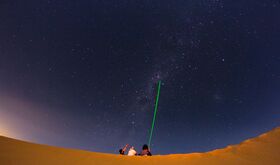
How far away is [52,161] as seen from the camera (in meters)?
4.24

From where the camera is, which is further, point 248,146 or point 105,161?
point 248,146

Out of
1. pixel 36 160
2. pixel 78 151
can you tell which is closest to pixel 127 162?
pixel 78 151

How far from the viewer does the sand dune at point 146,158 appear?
4.22 meters

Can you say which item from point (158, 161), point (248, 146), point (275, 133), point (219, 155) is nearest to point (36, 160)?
point (158, 161)

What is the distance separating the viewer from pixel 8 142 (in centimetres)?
490

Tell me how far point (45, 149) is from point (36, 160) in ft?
2.34

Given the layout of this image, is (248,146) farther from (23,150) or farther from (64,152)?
(23,150)

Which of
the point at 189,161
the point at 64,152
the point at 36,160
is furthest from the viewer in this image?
the point at 64,152

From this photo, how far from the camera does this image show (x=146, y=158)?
4918 mm

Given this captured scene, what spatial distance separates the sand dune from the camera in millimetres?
4219

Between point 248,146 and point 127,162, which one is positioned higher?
point 248,146

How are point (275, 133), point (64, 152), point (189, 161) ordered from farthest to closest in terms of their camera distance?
point (275, 133), point (64, 152), point (189, 161)

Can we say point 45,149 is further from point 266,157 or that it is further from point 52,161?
point 266,157

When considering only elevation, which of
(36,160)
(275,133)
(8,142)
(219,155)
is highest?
(275,133)
